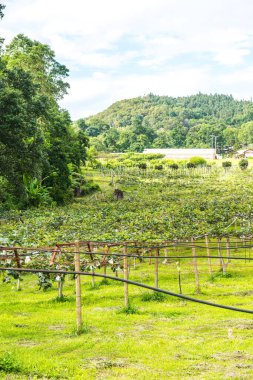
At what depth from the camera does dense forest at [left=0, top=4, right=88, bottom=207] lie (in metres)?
35.0

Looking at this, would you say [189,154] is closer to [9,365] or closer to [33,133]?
[33,133]

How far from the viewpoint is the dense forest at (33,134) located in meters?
35.0

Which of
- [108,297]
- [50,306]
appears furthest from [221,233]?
[50,306]

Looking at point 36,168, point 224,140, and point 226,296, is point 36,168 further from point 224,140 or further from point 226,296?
point 224,140

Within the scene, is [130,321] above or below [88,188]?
below

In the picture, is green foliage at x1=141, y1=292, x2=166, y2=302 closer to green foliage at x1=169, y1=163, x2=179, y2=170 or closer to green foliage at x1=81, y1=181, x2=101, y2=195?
green foliage at x1=81, y1=181, x2=101, y2=195

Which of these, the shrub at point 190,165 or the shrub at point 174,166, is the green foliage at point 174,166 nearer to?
the shrub at point 174,166

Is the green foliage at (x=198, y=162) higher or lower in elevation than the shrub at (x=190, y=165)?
higher

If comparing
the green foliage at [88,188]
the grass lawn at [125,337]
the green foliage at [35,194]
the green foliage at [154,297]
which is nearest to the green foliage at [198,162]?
the green foliage at [88,188]

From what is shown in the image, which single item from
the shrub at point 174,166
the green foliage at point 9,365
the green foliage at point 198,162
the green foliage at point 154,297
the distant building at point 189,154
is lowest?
the green foliage at point 154,297

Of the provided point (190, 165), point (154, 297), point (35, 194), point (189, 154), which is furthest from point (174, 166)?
point (154, 297)

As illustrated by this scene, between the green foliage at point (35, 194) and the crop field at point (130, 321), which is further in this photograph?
the green foliage at point (35, 194)

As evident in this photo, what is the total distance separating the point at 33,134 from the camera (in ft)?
120

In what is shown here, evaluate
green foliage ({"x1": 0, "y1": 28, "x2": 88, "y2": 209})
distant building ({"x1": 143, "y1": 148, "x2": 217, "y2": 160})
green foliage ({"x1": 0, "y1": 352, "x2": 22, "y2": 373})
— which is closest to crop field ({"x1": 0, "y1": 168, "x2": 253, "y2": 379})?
green foliage ({"x1": 0, "y1": 352, "x2": 22, "y2": 373})
